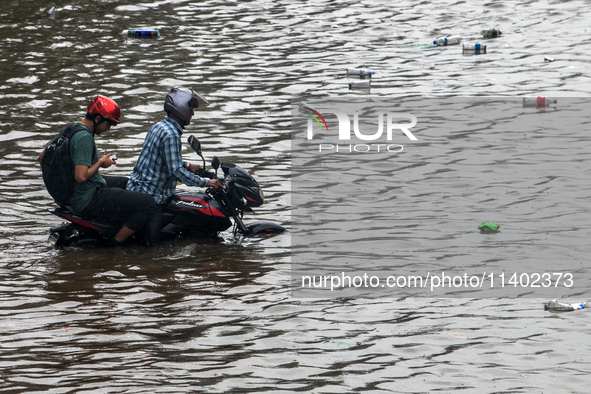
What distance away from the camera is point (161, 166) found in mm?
8469

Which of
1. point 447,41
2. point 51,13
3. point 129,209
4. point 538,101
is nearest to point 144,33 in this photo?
point 51,13

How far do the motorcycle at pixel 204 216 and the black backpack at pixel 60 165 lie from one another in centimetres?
56

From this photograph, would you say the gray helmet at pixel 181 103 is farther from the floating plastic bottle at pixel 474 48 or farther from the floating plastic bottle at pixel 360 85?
the floating plastic bottle at pixel 474 48

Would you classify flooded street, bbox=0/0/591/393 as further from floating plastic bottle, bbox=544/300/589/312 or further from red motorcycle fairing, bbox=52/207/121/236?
red motorcycle fairing, bbox=52/207/121/236

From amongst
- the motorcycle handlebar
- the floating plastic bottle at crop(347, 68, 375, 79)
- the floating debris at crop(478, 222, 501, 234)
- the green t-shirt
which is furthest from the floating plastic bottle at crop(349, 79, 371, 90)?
the green t-shirt

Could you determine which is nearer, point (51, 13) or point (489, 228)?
point (489, 228)

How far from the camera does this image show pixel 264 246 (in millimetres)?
8531

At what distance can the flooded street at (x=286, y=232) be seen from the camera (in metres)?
5.59

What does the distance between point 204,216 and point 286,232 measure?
0.91 metres

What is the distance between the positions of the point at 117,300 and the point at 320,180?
4.20m

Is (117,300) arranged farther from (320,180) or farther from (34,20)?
(34,20)

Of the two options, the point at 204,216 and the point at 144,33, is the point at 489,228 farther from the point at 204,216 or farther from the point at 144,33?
the point at 144,33

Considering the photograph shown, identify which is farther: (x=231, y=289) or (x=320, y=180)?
(x=320, y=180)

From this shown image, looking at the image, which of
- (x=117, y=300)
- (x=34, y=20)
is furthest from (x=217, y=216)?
(x=34, y=20)
